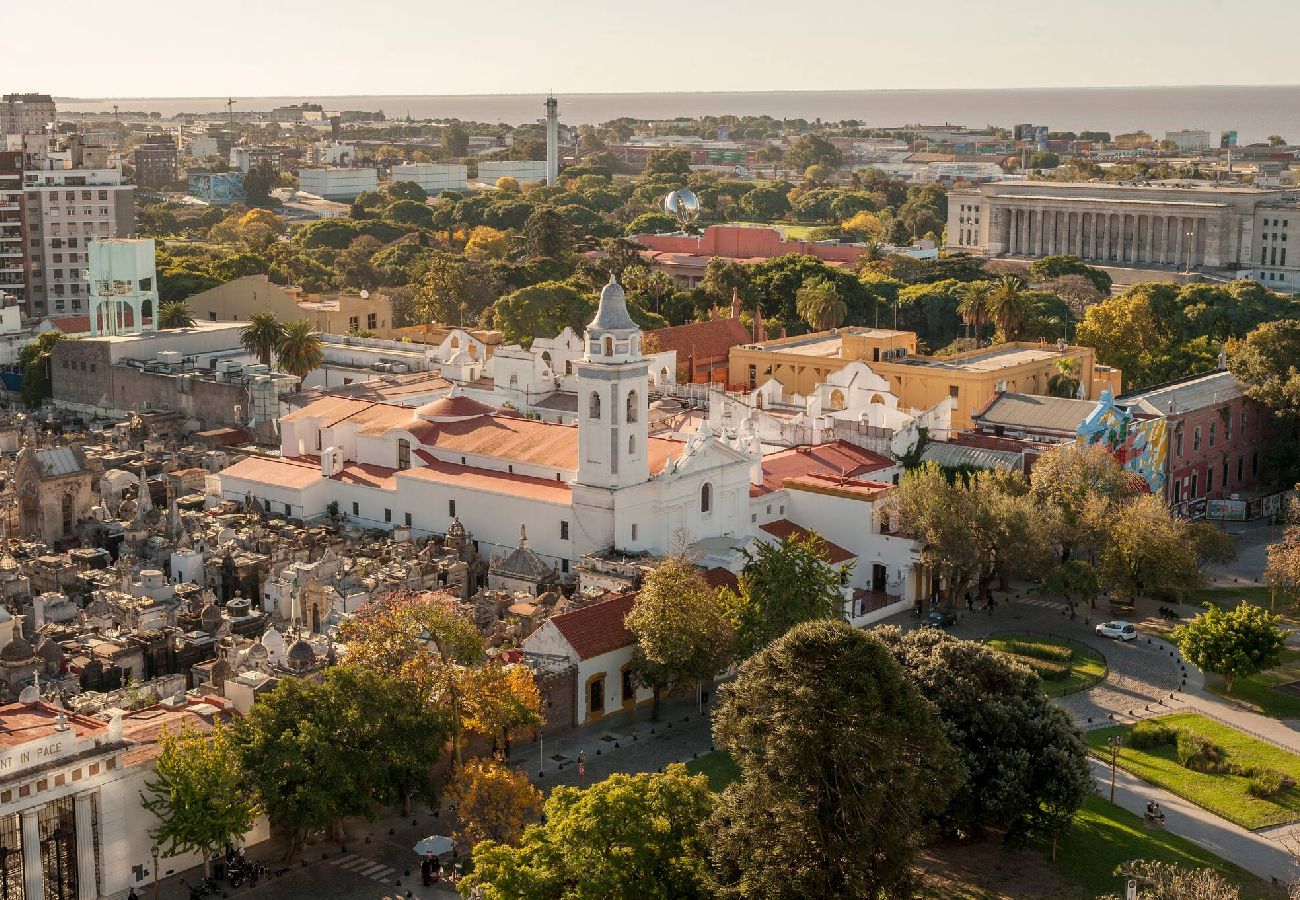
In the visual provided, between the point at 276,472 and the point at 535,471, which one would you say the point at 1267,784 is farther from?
the point at 276,472

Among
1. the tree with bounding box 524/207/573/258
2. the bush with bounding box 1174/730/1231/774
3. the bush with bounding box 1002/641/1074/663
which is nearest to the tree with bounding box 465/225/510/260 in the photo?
the tree with bounding box 524/207/573/258

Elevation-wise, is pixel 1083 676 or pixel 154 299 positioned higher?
pixel 154 299

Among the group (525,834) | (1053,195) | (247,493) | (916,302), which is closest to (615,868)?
(525,834)

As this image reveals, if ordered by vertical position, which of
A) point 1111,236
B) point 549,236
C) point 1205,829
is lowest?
point 1205,829

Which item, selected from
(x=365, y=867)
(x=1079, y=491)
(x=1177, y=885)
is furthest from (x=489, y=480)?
(x=1177, y=885)

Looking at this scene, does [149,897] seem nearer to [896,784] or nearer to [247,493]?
[896,784]

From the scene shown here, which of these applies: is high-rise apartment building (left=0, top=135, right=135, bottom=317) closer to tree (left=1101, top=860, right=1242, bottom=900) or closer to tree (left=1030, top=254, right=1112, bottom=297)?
tree (left=1030, top=254, right=1112, bottom=297)
